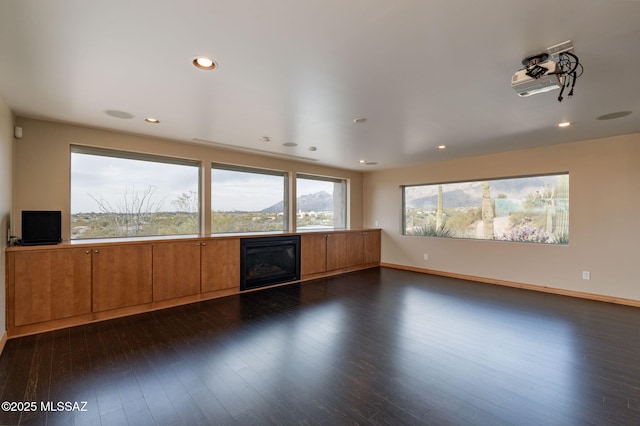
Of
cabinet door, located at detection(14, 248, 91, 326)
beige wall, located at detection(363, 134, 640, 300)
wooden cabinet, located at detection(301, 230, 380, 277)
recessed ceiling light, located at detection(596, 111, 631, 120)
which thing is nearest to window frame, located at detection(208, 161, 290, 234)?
wooden cabinet, located at detection(301, 230, 380, 277)

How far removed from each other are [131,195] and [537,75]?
497 cm

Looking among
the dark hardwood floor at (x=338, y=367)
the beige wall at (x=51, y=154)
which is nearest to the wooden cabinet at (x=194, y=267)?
the dark hardwood floor at (x=338, y=367)

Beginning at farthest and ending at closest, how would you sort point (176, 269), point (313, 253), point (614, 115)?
point (313, 253), point (176, 269), point (614, 115)

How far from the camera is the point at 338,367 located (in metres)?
2.41

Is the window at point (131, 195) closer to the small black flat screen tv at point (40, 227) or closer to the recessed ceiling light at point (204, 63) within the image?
the small black flat screen tv at point (40, 227)

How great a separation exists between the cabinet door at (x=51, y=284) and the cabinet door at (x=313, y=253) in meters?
3.32

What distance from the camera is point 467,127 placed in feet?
12.2

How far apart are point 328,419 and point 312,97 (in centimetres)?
266

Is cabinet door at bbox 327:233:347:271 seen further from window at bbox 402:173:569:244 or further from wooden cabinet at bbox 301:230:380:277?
window at bbox 402:173:569:244

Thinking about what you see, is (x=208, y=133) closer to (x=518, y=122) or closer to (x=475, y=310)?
(x=518, y=122)

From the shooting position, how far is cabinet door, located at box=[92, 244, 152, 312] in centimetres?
342

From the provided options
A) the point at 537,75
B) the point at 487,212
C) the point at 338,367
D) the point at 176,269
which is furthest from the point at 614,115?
the point at 176,269

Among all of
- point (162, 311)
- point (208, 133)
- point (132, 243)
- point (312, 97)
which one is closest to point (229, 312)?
point (162, 311)

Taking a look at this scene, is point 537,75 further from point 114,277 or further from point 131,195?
point 131,195
